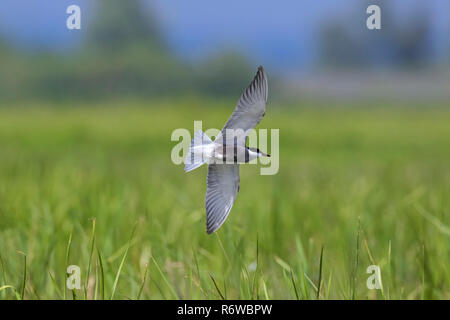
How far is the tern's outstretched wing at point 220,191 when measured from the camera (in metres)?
0.75

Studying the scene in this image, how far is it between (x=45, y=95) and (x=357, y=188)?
2088cm

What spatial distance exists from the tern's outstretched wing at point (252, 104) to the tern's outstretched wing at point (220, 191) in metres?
0.06

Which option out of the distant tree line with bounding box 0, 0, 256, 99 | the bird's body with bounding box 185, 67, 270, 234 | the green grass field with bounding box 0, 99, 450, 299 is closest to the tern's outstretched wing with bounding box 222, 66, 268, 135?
the bird's body with bounding box 185, 67, 270, 234

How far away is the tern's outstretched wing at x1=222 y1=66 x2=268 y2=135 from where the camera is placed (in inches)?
28.9

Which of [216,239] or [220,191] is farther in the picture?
[216,239]

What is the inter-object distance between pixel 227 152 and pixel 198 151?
46mm

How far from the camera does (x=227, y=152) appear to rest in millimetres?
710

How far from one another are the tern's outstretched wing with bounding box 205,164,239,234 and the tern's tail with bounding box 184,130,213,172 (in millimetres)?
32

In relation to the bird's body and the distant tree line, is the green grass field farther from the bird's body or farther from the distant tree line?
the distant tree line

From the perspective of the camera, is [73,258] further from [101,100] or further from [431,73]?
[431,73]

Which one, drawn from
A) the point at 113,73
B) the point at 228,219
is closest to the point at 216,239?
the point at 228,219

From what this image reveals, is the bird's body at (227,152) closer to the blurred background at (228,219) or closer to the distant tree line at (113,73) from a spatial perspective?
the blurred background at (228,219)

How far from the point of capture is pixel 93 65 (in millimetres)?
24172

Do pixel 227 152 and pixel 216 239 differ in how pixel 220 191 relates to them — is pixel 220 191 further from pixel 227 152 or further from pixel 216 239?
pixel 216 239
